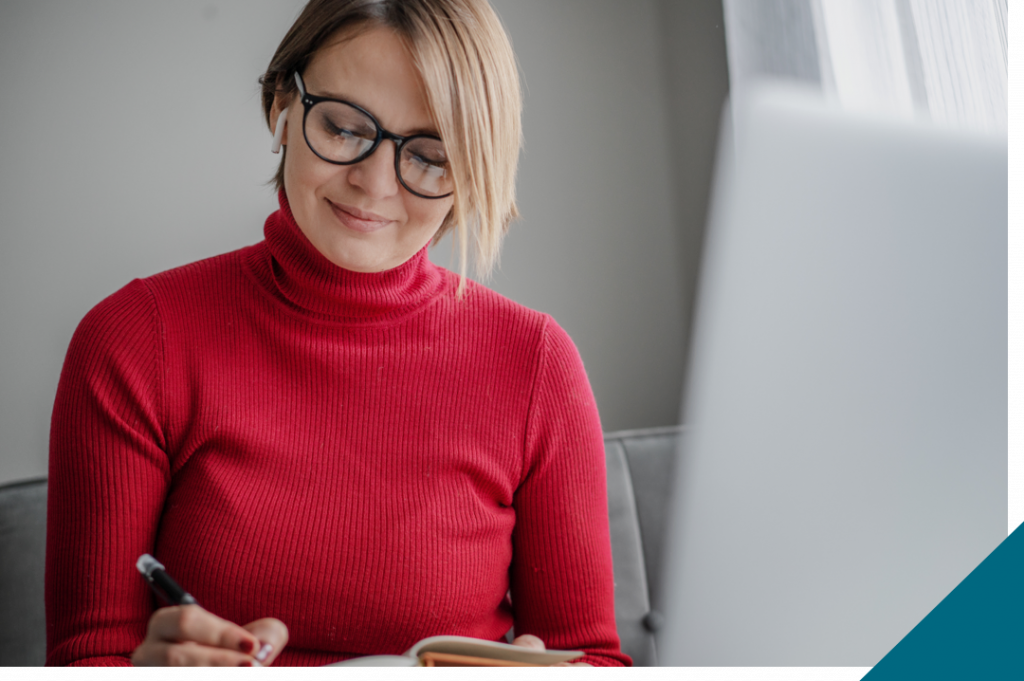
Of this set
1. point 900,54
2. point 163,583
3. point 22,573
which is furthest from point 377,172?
point 22,573

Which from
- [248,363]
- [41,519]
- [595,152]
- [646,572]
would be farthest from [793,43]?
[41,519]

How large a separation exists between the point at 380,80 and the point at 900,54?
0.47 meters

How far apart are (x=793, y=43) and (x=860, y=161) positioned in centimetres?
57

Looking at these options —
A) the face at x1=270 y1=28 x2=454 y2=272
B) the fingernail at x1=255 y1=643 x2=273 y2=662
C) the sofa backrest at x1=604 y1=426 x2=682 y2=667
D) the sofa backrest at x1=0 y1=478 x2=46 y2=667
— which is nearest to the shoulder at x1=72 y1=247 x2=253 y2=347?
the face at x1=270 y1=28 x2=454 y2=272

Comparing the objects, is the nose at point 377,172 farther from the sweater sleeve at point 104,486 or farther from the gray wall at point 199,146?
the gray wall at point 199,146

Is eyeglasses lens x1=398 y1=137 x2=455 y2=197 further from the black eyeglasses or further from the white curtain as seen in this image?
the white curtain

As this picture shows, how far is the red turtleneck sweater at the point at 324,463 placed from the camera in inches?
23.8

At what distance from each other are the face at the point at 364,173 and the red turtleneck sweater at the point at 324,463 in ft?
0.17

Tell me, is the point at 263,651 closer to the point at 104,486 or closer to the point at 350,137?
the point at 104,486

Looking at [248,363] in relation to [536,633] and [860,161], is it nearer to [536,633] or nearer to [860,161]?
[536,633]

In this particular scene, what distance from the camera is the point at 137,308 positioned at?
633mm

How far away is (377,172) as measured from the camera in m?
0.59

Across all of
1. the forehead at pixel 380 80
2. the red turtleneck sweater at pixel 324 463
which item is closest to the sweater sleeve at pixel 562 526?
the red turtleneck sweater at pixel 324 463

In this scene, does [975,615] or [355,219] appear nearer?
[975,615]
